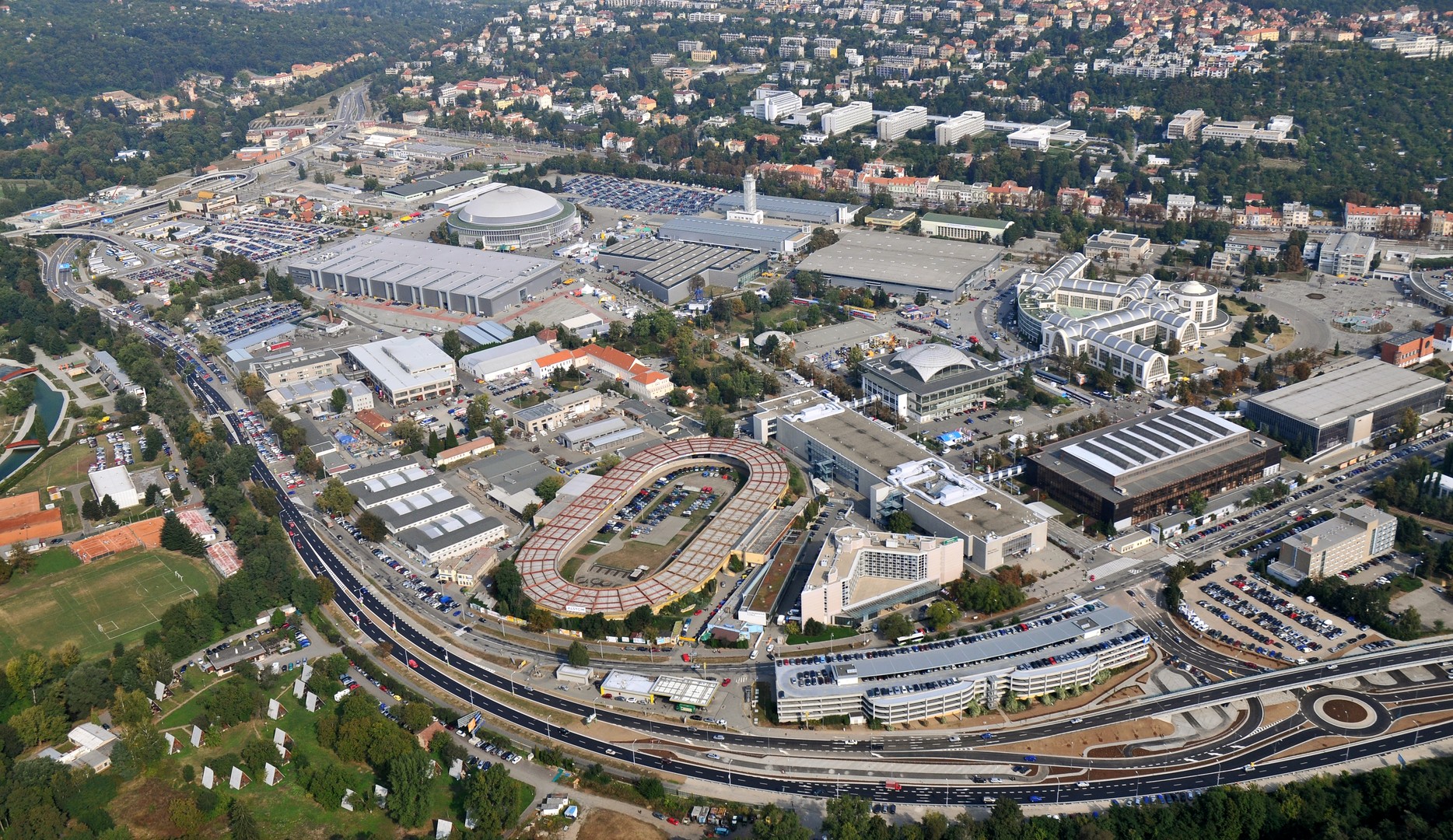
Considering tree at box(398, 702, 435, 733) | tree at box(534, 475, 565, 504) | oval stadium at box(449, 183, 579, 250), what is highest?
oval stadium at box(449, 183, 579, 250)

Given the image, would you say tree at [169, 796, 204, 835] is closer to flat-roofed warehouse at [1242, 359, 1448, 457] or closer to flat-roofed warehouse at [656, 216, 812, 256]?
flat-roofed warehouse at [1242, 359, 1448, 457]

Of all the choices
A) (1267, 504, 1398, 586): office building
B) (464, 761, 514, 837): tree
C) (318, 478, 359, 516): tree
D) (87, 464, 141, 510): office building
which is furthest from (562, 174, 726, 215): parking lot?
(464, 761, 514, 837): tree

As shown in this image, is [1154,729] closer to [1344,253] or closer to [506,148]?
[1344,253]

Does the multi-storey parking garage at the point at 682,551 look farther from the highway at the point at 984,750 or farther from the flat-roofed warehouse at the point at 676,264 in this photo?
the flat-roofed warehouse at the point at 676,264

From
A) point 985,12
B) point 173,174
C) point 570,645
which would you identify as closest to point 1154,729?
point 570,645

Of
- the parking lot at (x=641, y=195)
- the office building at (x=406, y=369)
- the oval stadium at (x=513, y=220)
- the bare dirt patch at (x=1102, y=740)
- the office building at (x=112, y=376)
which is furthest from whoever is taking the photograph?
the parking lot at (x=641, y=195)

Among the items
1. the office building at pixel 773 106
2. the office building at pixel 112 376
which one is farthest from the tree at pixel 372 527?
the office building at pixel 773 106
